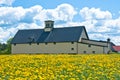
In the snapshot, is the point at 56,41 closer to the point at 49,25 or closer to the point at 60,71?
the point at 49,25

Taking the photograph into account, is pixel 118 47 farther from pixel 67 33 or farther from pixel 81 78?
pixel 81 78

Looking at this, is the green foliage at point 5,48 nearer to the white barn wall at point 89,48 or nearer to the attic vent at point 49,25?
the attic vent at point 49,25

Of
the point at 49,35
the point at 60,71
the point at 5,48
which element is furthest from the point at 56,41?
the point at 60,71

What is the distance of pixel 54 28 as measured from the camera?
301ft

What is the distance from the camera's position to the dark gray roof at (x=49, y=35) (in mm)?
86250

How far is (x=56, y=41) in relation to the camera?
86.9 meters

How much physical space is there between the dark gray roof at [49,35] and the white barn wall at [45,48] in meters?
0.97

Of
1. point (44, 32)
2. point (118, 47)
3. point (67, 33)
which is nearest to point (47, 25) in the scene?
point (44, 32)

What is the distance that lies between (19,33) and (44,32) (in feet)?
24.2

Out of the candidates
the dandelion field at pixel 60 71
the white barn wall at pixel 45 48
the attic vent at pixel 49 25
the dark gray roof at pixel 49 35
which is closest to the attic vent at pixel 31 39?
the dark gray roof at pixel 49 35

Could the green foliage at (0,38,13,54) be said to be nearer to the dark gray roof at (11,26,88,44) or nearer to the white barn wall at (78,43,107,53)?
the dark gray roof at (11,26,88,44)

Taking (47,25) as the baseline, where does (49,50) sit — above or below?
below

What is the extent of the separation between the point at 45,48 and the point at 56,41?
3709mm

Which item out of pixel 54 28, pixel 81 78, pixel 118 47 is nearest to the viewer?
pixel 81 78
